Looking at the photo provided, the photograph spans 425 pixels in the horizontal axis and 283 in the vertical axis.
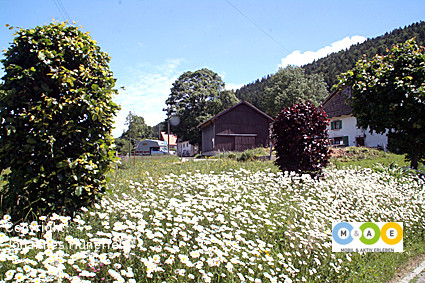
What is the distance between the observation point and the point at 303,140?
9.09 metres

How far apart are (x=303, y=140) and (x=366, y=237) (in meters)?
4.08

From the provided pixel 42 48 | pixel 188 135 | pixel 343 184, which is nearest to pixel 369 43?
pixel 188 135

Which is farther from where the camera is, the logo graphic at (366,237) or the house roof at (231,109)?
the house roof at (231,109)

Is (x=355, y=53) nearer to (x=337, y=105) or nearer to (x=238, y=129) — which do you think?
(x=337, y=105)

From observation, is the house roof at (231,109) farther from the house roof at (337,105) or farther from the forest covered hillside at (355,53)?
the forest covered hillside at (355,53)

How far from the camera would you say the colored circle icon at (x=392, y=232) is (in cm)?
564

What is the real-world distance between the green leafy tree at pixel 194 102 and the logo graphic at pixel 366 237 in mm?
38988

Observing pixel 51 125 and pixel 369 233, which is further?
pixel 369 233

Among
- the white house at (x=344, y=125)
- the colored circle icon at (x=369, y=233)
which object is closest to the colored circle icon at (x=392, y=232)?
the colored circle icon at (x=369, y=233)

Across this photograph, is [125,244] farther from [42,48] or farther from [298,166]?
[298,166]

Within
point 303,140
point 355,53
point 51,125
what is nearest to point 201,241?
point 51,125

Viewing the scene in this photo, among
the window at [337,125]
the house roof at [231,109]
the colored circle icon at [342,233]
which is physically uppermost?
the house roof at [231,109]

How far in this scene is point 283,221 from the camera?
5062mm

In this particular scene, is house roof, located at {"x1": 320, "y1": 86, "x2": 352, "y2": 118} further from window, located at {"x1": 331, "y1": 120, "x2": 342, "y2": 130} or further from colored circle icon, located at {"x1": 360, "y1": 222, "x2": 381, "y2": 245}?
colored circle icon, located at {"x1": 360, "y1": 222, "x2": 381, "y2": 245}
